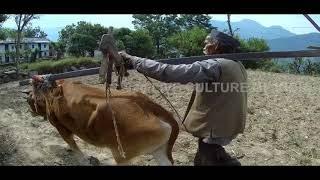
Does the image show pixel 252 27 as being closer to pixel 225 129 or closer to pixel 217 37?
pixel 217 37

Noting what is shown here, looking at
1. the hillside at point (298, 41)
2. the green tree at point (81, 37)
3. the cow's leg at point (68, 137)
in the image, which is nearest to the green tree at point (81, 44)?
the green tree at point (81, 37)

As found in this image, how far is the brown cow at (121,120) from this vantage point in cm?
344

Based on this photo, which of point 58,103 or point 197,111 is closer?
point 197,111

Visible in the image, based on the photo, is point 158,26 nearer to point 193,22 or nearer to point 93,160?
point 193,22

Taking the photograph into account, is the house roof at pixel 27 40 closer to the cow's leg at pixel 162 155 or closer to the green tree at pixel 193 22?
the green tree at pixel 193 22

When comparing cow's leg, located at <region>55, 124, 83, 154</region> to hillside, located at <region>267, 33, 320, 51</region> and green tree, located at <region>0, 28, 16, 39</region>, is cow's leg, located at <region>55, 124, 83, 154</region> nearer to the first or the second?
green tree, located at <region>0, 28, 16, 39</region>

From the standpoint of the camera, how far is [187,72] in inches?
110

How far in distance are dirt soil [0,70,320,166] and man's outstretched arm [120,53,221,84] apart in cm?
122

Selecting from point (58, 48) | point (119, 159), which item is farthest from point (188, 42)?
point (119, 159)

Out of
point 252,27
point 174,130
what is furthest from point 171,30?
point 174,130

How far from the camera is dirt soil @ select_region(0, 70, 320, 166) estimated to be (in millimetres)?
4457

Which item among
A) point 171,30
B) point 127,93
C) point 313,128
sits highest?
point 171,30
